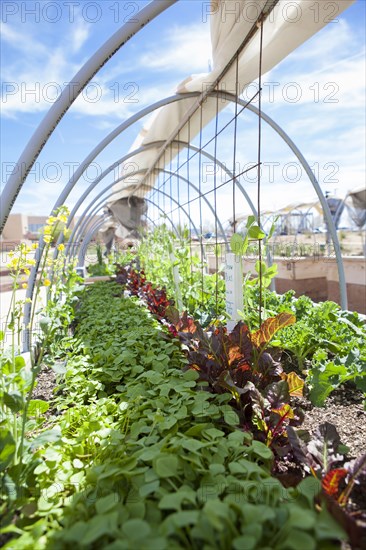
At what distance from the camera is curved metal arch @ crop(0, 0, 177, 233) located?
2.04 m

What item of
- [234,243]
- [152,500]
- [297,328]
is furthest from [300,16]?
[152,500]

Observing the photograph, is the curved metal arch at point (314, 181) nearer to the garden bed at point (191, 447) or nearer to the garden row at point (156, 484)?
the garden bed at point (191, 447)

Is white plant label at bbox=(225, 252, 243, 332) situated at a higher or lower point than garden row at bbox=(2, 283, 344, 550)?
higher

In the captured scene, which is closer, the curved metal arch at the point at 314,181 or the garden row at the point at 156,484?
the garden row at the point at 156,484

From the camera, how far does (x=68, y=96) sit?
2.17 metres

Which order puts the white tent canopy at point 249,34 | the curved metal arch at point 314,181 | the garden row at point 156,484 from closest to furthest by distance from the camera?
1. the garden row at point 156,484
2. the white tent canopy at point 249,34
3. the curved metal arch at point 314,181

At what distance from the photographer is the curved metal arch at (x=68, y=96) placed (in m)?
2.04

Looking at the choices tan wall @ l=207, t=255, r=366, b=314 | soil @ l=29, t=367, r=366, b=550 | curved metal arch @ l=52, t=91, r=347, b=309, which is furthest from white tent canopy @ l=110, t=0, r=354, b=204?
tan wall @ l=207, t=255, r=366, b=314

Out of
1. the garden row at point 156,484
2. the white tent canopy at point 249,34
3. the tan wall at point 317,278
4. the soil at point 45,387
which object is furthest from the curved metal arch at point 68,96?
the tan wall at point 317,278

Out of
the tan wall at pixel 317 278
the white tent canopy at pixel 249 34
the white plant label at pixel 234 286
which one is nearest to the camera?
the white tent canopy at pixel 249 34

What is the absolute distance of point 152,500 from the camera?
3.40 feet

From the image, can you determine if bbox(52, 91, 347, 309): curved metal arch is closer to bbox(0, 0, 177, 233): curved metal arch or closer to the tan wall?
bbox(0, 0, 177, 233): curved metal arch

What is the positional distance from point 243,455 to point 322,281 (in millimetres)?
9553

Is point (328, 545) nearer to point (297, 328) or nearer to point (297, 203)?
point (297, 328)
